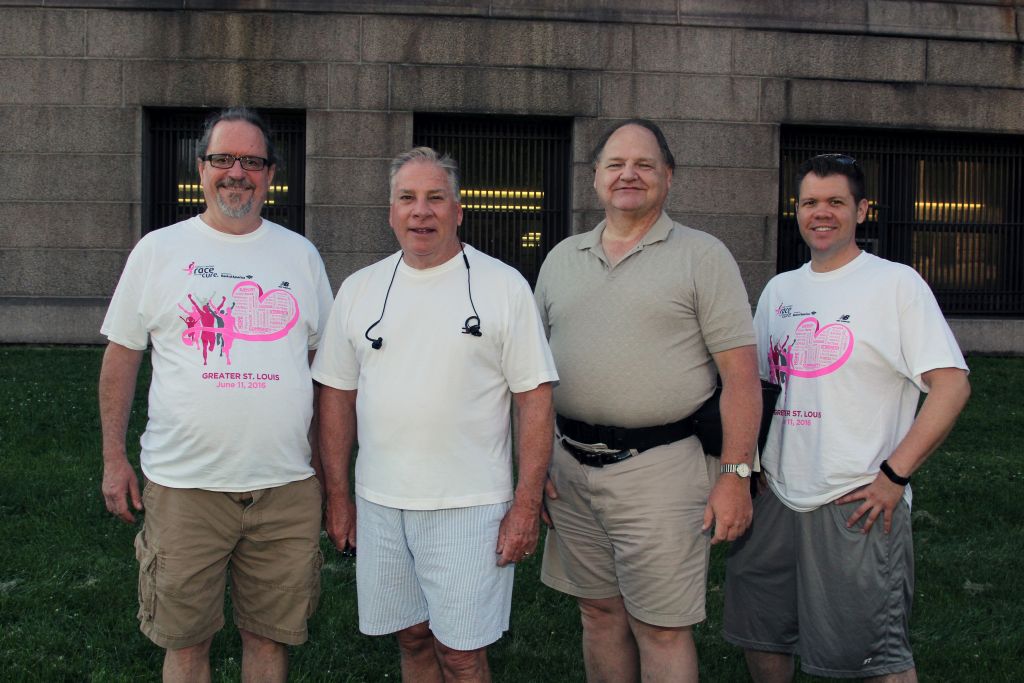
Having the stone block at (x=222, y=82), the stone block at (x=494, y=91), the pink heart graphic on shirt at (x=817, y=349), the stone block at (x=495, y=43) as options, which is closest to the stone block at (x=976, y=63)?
the stone block at (x=495, y=43)

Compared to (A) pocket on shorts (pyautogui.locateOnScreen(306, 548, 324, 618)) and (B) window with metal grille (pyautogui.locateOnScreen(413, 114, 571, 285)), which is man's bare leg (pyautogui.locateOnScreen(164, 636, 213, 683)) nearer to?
(A) pocket on shorts (pyautogui.locateOnScreen(306, 548, 324, 618))

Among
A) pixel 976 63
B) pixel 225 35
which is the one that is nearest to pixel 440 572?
pixel 225 35

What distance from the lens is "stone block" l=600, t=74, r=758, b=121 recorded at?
11.6 meters

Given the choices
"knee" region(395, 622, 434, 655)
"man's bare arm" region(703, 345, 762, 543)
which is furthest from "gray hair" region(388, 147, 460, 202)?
"knee" region(395, 622, 434, 655)

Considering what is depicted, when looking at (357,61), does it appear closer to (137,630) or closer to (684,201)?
(684,201)

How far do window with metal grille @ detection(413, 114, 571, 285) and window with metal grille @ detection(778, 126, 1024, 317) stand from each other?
311 cm

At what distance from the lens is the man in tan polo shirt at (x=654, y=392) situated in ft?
10.5

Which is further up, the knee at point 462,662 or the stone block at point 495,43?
the stone block at point 495,43

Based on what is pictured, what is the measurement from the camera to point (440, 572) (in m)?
3.17

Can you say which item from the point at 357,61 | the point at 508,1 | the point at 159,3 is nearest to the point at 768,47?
the point at 508,1

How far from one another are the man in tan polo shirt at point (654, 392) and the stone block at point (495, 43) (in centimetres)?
845

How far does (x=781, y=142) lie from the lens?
40.4ft

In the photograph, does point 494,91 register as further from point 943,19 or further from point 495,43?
point 943,19

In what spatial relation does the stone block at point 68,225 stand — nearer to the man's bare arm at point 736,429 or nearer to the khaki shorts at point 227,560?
the khaki shorts at point 227,560
